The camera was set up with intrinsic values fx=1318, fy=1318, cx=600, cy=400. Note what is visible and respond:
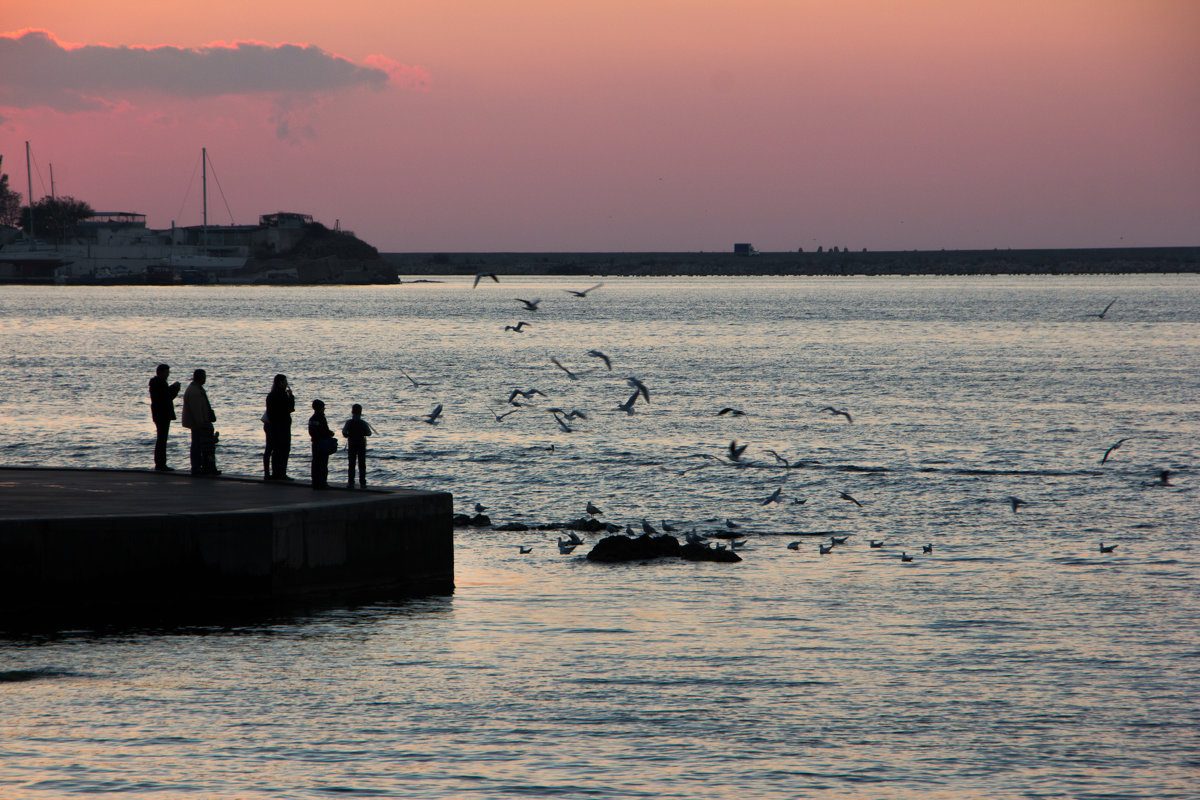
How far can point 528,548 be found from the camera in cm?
2464

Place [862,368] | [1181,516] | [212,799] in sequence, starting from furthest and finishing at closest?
1. [862,368]
2. [1181,516]
3. [212,799]

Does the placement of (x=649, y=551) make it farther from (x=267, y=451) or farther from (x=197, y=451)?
(x=197, y=451)

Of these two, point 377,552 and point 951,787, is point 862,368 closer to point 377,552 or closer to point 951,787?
point 377,552

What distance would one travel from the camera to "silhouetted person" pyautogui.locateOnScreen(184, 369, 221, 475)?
67.9 ft

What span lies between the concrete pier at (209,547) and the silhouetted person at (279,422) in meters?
0.92

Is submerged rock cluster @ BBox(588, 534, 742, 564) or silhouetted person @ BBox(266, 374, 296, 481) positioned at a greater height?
silhouetted person @ BBox(266, 374, 296, 481)

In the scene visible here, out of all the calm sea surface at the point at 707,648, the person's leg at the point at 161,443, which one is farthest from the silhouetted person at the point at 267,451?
the calm sea surface at the point at 707,648

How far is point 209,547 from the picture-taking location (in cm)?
1723

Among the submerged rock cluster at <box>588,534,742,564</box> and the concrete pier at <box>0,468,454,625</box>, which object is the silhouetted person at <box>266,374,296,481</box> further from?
the submerged rock cluster at <box>588,534,742,564</box>

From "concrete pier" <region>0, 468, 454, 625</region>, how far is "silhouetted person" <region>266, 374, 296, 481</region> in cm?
92

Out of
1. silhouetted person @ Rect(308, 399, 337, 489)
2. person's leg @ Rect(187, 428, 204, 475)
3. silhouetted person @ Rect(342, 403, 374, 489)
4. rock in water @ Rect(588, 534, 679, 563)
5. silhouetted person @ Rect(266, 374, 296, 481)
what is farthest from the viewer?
rock in water @ Rect(588, 534, 679, 563)

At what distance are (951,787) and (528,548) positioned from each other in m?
13.1

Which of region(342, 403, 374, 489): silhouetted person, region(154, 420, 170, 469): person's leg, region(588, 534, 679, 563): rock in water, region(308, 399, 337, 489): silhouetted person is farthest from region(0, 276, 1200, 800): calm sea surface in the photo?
region(154, 420, 170, 469): person's leg

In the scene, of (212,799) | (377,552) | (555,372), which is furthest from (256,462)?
(555,372)
